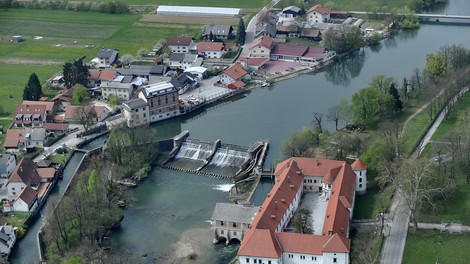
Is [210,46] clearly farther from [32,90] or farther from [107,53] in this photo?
[32,90]

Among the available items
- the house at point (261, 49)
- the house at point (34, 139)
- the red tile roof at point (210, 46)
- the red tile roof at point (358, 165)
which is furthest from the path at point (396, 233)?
the red tile roof at point (210, 46)

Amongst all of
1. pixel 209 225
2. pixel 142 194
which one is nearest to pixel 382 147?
pixel 209 225

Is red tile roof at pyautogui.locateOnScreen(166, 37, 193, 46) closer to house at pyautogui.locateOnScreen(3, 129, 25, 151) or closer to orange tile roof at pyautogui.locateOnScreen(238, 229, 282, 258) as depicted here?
Answer: house at pyautogui.locateOnScreen(3, 129, 25, 151)

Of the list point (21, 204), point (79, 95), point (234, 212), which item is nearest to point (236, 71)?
point (79, 95)

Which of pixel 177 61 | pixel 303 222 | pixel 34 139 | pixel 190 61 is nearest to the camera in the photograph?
pixel 303 222

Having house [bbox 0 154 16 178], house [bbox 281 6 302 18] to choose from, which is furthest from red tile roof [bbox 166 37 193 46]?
house [bbox 0 154 16 178]

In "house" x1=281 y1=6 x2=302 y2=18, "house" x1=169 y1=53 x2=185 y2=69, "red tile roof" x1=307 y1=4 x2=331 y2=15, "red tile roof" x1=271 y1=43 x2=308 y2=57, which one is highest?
"red tile roof" x1=307 y1=4 x2=331 y2=15

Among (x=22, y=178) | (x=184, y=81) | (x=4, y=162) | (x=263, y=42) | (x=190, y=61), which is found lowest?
(x=22, y=178)
